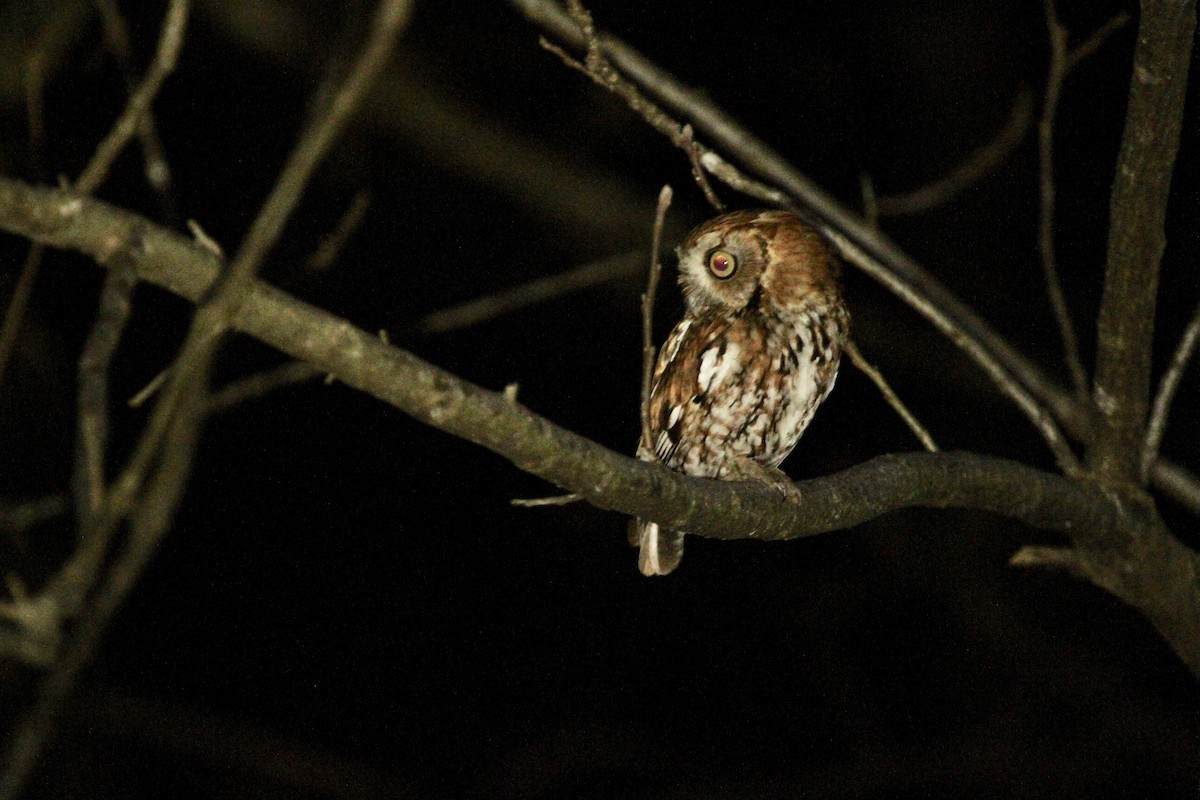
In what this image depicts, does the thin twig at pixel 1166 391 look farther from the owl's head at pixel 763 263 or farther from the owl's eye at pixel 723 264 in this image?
the owl's eye at pixel 723 264

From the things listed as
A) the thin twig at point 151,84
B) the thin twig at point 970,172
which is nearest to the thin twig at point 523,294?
the thin twig at point 970,172

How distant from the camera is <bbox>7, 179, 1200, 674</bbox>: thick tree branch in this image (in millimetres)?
1339

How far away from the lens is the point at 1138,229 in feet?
7.64

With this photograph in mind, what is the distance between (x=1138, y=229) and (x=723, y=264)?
868 mm

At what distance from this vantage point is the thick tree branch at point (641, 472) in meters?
1.34

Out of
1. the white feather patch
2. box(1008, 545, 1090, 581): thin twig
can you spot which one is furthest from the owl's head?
box(1008, 545, 1090, 581): thin twig

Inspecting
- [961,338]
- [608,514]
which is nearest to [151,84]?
[961,338]

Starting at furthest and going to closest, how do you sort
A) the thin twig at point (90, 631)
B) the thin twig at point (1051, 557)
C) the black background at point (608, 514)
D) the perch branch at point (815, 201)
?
1. the black background at point (608, 514)
2. the perch branch at point (815, 201)
3. the thin twig at point (1051, 557)
4. the thin twig at point (90, 631)

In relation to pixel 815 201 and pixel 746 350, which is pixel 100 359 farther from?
pixel 815 201

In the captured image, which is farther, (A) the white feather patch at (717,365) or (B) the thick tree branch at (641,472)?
(A) the white feather patch at (717,365)

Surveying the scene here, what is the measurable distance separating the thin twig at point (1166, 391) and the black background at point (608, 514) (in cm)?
208

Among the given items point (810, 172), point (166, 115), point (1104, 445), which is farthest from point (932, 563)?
point (166, 115)

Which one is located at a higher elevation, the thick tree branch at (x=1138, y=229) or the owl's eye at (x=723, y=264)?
the owl's eye at (x=723, y=264)

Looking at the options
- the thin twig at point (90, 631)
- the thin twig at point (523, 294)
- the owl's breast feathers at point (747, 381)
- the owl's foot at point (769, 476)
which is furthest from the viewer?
the thin twig at point (523, 294)
